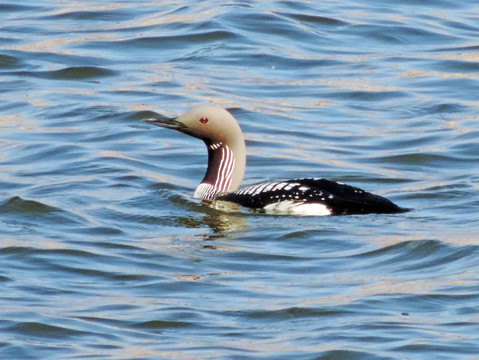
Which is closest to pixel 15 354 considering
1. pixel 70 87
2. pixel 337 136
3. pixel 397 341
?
pixel 397 341

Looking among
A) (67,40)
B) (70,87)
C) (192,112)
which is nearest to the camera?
(192,112)

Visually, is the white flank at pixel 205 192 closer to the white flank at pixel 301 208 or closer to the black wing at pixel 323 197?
the black wing at pixel 323 197

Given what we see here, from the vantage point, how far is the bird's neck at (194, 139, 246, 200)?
9984 mm

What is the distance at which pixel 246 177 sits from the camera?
11062 mm

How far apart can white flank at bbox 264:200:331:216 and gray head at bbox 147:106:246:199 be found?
759 mm

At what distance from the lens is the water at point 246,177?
6836 mm

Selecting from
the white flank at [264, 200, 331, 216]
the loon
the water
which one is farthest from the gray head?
the white flank at [264, 200, 331, 216]

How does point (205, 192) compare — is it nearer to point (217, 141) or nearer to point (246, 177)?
point (217, 141)

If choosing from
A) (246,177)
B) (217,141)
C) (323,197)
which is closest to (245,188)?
(217,141)

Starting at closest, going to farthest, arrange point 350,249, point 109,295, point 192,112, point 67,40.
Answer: point 109,295
point 350,249
point 192,112
point 67,40

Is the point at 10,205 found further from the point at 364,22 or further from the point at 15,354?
the point at 364,22

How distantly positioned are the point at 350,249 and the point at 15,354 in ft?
9.09

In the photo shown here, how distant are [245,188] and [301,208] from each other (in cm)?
67

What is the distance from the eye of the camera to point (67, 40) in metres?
15.6
